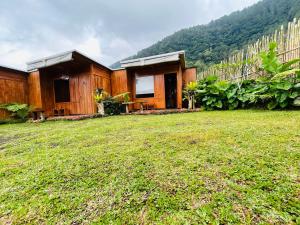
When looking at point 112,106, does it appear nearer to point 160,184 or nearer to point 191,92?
point 191,92

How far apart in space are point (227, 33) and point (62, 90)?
19.7m

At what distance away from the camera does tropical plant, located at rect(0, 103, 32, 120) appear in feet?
23.2

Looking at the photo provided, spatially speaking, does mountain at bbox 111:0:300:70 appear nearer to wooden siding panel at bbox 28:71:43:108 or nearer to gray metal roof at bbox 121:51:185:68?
gray metal roof at bbox 121:51:185:68

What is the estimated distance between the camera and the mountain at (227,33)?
16.4 meters

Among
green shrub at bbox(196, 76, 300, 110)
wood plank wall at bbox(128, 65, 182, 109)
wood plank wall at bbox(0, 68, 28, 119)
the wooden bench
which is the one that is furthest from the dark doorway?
wood plank wall at bbox(0, 68, 28, 119)

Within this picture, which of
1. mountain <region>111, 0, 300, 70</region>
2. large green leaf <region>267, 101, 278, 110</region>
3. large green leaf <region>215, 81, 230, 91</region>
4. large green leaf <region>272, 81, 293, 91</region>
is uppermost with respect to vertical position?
mountain <region>111, 0, 300, 70</region>

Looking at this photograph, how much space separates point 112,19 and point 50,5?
1077 centimetres

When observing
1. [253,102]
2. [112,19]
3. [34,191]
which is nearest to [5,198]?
[34,191]

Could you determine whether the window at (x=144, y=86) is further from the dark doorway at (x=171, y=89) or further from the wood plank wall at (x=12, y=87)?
the wood plank wall at (x=12, y=87)

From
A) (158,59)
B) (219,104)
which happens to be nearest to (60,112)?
(158,59)

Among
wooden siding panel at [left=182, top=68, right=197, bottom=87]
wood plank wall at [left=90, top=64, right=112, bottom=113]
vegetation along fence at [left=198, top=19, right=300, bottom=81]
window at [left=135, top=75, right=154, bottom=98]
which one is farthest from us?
window at [left=135, top=75, right=154, bottom=98]

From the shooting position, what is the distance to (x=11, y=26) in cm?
1493

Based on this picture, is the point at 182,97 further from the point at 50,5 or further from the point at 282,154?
the point at 50,5

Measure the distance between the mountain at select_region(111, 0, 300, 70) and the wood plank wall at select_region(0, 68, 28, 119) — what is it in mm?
13664
